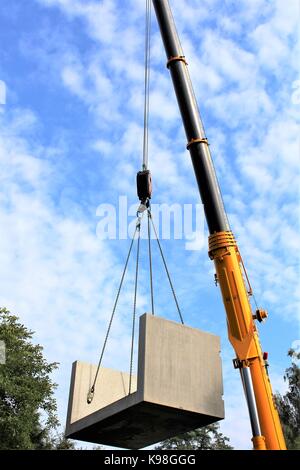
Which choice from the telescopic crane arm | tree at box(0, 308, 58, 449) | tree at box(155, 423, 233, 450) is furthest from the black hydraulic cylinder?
tree at box(155, 423, 233, 450)

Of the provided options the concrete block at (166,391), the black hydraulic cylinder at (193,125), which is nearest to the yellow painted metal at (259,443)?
the concrete block at (166,391)

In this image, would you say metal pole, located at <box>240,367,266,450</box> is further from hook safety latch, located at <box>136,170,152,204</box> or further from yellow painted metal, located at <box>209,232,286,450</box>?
hook safety latch, located at <box>136,170,152,204</box>

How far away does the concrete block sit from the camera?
6.69 metres

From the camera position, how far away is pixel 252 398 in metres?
7.02

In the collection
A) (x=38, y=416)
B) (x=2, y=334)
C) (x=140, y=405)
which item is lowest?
(x=140, y=405)

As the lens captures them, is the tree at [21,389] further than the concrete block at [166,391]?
Yes

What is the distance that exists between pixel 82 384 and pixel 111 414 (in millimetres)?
2115

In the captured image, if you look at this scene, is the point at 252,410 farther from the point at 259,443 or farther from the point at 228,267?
the point at 228,267

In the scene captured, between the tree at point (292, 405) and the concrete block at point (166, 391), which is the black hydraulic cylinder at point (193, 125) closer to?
the concrete block at point (166, 391)

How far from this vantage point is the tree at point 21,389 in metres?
20.7

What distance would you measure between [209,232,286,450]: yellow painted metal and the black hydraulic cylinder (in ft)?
1.35
